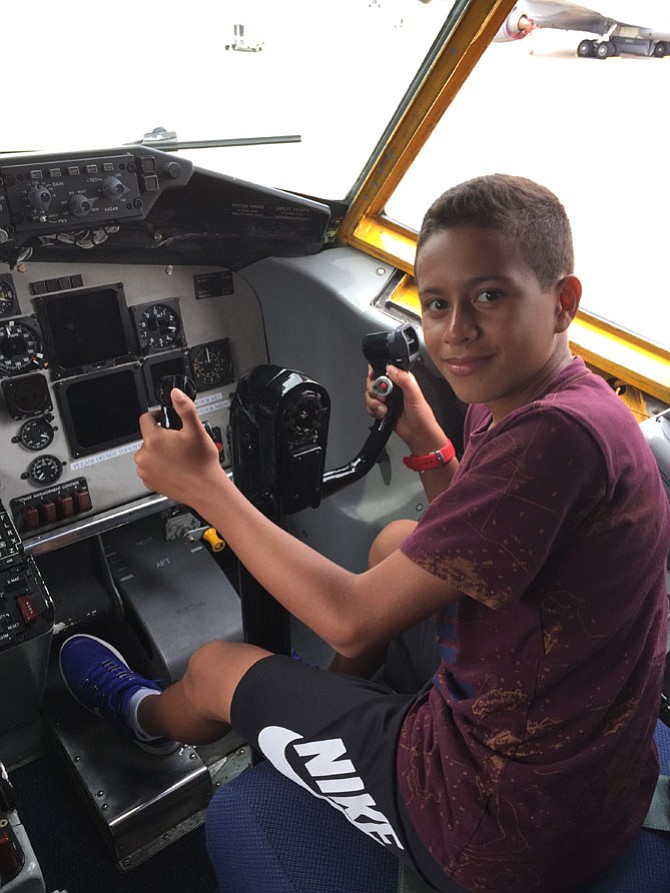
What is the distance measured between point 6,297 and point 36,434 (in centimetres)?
40

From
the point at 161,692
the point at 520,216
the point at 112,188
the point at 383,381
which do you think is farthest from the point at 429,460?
the point at 112,188

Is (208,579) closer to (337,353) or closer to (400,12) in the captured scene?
(337,353)

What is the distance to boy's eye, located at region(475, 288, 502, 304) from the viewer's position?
3.38 ft

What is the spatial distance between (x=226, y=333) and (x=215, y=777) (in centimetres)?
133

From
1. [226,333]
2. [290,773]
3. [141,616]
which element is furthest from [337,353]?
[290,773]

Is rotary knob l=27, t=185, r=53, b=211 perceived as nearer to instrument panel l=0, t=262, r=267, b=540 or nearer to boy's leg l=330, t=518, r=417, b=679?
instrument panel l=0, t=262, r=267, b=540

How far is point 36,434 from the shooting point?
2111 mm

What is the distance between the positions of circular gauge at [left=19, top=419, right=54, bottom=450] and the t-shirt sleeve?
5.02ft

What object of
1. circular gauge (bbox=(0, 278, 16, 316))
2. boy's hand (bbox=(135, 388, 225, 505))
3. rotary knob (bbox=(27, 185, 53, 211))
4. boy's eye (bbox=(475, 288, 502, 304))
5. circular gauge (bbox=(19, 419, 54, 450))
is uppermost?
rotary knob (bbox=(27, 185, 53, 211))

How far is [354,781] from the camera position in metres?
1.12

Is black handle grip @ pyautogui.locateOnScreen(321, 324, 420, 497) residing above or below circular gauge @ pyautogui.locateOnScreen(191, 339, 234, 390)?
above

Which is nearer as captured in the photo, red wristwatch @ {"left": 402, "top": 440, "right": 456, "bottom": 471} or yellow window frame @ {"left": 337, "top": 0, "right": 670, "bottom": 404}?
red wristwatch @ {"left": 402, "top": 440, "right": 456, "bottom": 471}

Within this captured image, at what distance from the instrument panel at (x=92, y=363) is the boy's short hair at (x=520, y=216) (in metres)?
1.31

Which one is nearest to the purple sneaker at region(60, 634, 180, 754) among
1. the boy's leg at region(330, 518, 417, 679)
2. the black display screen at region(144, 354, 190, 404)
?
the boy's leg at region(330, 518, 417, 679)
